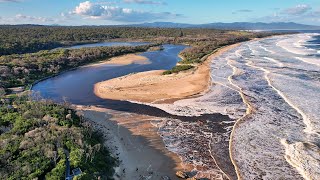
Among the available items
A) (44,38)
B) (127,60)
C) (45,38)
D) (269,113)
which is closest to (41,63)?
(127,60)

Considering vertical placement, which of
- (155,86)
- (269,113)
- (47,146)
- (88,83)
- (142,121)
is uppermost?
(47,146)

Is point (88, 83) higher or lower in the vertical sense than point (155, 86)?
lower

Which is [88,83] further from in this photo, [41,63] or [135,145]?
[135,145]

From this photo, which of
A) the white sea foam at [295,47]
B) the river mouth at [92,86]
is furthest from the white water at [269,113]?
the white sea foam at [295,47]

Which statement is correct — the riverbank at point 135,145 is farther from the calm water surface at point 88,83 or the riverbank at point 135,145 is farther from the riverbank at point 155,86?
the riverbank at point 155,86

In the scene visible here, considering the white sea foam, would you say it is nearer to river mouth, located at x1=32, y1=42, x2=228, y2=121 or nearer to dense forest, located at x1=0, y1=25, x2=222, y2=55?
river mouth, located at x1=32, y1=42, x2=228, y2=121

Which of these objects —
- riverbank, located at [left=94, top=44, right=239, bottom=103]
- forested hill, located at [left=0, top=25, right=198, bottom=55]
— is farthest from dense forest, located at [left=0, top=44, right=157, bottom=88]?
forested hill, located at [left=0, top=25, right=198, bottom=55]
